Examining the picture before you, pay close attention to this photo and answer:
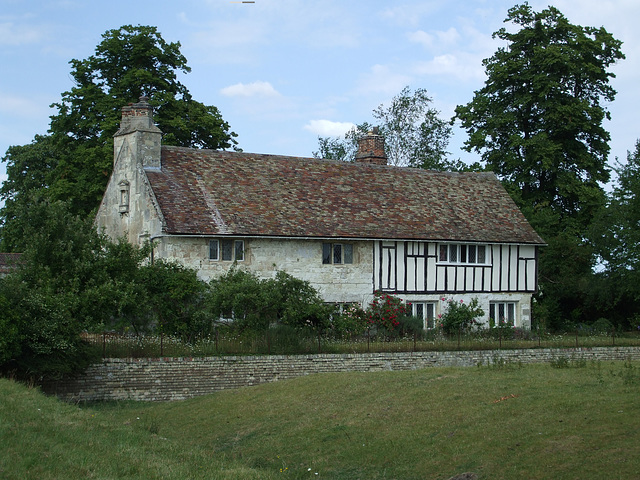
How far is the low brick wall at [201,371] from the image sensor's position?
23.9 metres

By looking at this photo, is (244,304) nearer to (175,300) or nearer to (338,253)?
(175,300)

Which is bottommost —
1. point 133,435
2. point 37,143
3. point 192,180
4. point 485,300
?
point 133,435

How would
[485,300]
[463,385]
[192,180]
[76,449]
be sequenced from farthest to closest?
1. [485,300]
2. [192,180]
3. [463,385]
4. [76,449]

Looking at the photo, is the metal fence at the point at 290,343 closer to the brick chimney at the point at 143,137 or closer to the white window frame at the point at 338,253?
the white window frame at the point at 338,253

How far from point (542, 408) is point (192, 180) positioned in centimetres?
2126

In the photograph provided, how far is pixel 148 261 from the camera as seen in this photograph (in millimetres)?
32125

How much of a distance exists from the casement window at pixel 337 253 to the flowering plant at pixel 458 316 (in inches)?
181

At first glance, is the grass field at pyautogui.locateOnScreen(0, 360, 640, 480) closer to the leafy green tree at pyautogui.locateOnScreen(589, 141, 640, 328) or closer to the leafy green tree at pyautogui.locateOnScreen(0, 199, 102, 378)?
the leafy green tree at pyautogui.locateOnScreen(0, 199, 102, 378)

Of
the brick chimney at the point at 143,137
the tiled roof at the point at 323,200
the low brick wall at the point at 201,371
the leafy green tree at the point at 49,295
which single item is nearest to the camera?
the leafy green tree at the point at 49,295

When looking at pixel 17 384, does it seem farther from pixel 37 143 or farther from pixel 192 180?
pixel 37 143

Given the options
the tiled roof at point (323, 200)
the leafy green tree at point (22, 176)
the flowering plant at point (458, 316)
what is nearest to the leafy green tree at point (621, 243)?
the tiled roof at point (323, 200)

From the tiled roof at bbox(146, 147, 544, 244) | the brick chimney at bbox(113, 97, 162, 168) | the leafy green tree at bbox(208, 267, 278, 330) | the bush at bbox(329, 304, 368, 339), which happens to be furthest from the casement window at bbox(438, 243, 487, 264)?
the brick chimney at bbox(113, 97, 162, 168)

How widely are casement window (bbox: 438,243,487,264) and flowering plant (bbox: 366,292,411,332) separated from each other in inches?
123

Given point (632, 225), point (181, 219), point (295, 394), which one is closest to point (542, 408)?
point (295, 394)
